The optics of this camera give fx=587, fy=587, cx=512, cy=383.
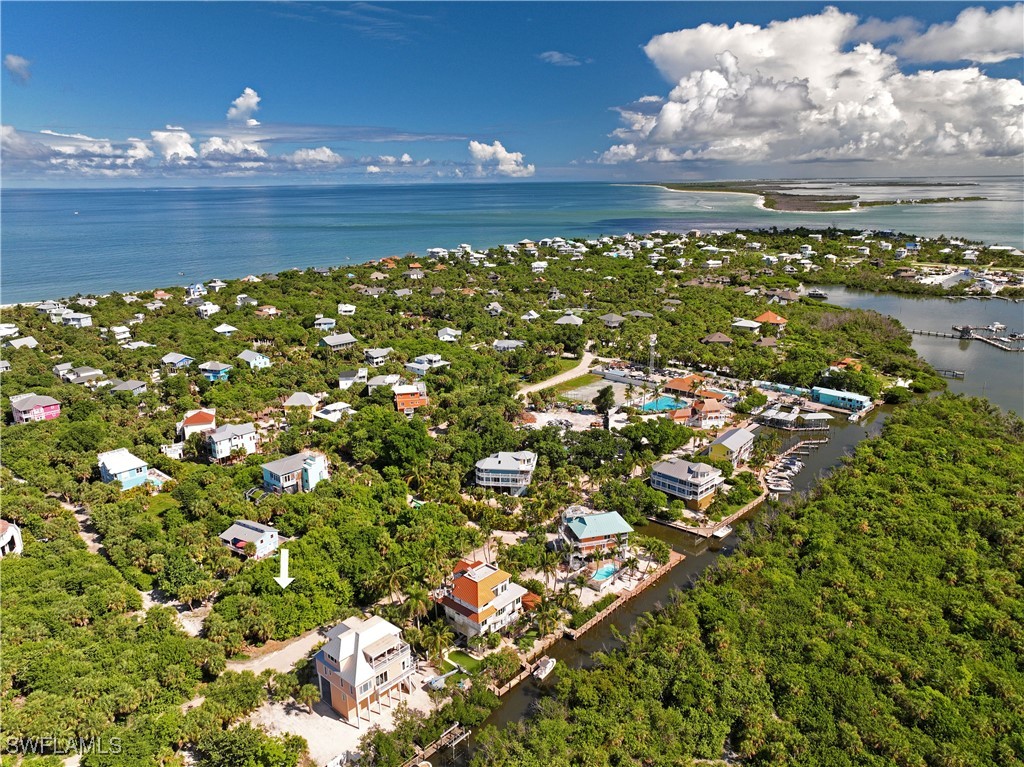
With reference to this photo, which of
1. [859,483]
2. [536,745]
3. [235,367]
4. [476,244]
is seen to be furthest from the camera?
[476,244]

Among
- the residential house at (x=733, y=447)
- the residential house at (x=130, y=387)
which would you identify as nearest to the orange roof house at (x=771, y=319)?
the residential house at (x=733, y=447)

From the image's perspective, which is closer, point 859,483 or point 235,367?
point 859,483

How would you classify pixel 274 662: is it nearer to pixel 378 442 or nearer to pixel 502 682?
pixel 502 682

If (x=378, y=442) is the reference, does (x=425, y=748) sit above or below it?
below

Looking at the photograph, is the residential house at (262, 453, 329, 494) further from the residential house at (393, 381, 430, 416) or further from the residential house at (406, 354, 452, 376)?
the residential house at (406, 354, 452, 376)

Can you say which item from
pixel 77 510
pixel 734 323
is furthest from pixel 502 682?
pixel 734 323

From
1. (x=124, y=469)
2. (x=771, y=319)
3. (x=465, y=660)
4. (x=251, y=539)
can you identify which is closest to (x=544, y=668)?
(x=465, y=660)

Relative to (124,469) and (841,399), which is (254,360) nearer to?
(124,469)

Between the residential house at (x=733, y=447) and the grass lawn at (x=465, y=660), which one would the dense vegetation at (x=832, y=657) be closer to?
the grass lawn at (x=465, y=660)
